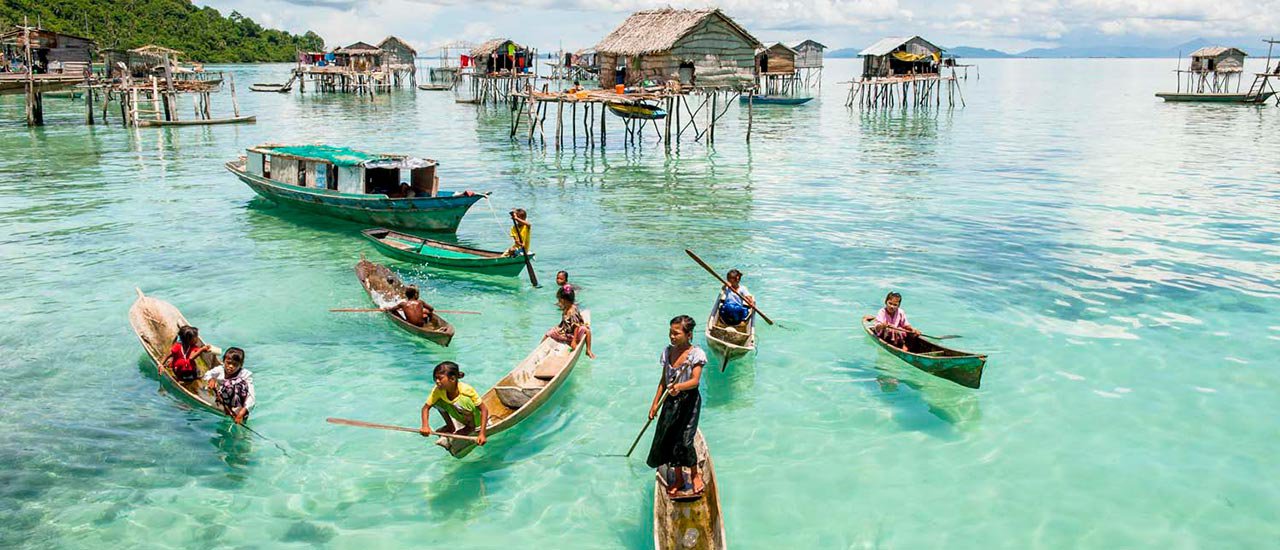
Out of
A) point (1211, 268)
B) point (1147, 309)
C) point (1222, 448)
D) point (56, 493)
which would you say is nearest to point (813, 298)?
point (1147, 309)

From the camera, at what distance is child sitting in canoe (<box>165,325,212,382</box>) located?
10789 mm

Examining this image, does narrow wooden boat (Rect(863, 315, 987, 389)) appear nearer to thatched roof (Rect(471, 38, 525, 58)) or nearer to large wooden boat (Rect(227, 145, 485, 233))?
large wooden boat (Rect(227, 145, 485, 233))

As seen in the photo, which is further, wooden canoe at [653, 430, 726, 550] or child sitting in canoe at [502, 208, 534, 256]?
child sitting in canoe at [502, 208, 534, 256]

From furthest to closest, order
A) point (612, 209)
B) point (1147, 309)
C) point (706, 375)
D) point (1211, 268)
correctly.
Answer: point (612, 209), point (1211, 268), point (1147, 309), point (706, 375)

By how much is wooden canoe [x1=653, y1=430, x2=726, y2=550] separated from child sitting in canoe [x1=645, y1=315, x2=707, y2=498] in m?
0.08

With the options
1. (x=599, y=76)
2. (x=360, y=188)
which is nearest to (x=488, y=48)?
(x=599, y=76)

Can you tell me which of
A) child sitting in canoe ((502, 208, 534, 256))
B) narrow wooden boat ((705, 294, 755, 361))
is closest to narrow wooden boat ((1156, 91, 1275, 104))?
child sitting in canoe ((502, 208, 534, 256))

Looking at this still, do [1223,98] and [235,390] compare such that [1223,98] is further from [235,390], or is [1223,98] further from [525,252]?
[235,390]

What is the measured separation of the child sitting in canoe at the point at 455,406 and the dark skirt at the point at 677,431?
2.04m

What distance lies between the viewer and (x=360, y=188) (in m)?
21.0

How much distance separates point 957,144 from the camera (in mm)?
41500

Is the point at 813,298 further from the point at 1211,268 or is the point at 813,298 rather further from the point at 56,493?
the point at 56,493

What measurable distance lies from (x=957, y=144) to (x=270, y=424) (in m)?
37.7

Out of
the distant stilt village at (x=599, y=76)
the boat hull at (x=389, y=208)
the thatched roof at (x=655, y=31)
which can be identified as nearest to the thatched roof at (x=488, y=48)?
the distant stilt village at (x=599, y=76)
